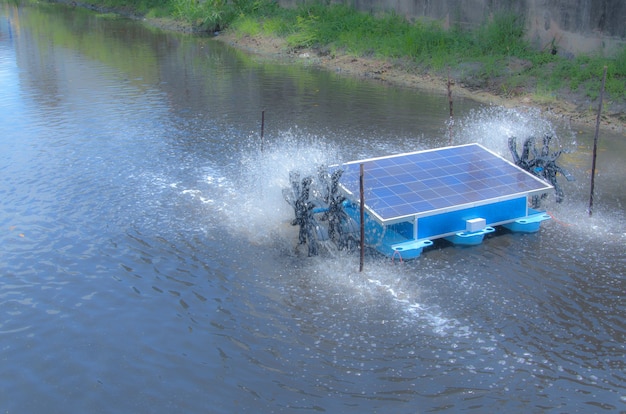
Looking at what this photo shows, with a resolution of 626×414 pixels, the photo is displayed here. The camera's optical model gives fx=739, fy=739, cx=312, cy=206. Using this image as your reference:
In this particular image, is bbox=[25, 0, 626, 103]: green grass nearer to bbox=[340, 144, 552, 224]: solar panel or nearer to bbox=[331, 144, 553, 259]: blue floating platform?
bbox=[340, 144, 552, 224]: solar panel

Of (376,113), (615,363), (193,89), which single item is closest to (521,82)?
(376,113)

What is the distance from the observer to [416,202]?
13172 millimetres

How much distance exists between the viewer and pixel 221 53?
108ft

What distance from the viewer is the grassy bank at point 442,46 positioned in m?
22.0

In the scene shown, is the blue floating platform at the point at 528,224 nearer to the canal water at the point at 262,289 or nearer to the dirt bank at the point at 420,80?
the canal water at the point at 262,289

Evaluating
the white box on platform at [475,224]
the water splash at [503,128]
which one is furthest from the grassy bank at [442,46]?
the white box on platform at [475,224]

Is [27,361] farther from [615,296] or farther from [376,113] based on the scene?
[376,113]

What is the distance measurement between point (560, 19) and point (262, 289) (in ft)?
53.6

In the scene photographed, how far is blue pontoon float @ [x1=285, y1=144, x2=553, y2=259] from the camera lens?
1297 cm

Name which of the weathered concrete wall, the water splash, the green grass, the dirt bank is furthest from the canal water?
the weathered concrete wall

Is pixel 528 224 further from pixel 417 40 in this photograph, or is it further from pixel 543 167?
pixel 417 40

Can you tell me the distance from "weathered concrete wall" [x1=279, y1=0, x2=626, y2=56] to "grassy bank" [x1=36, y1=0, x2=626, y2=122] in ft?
1.01

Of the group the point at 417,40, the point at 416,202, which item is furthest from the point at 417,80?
the point at 416,202

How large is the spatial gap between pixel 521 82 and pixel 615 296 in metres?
13.0
